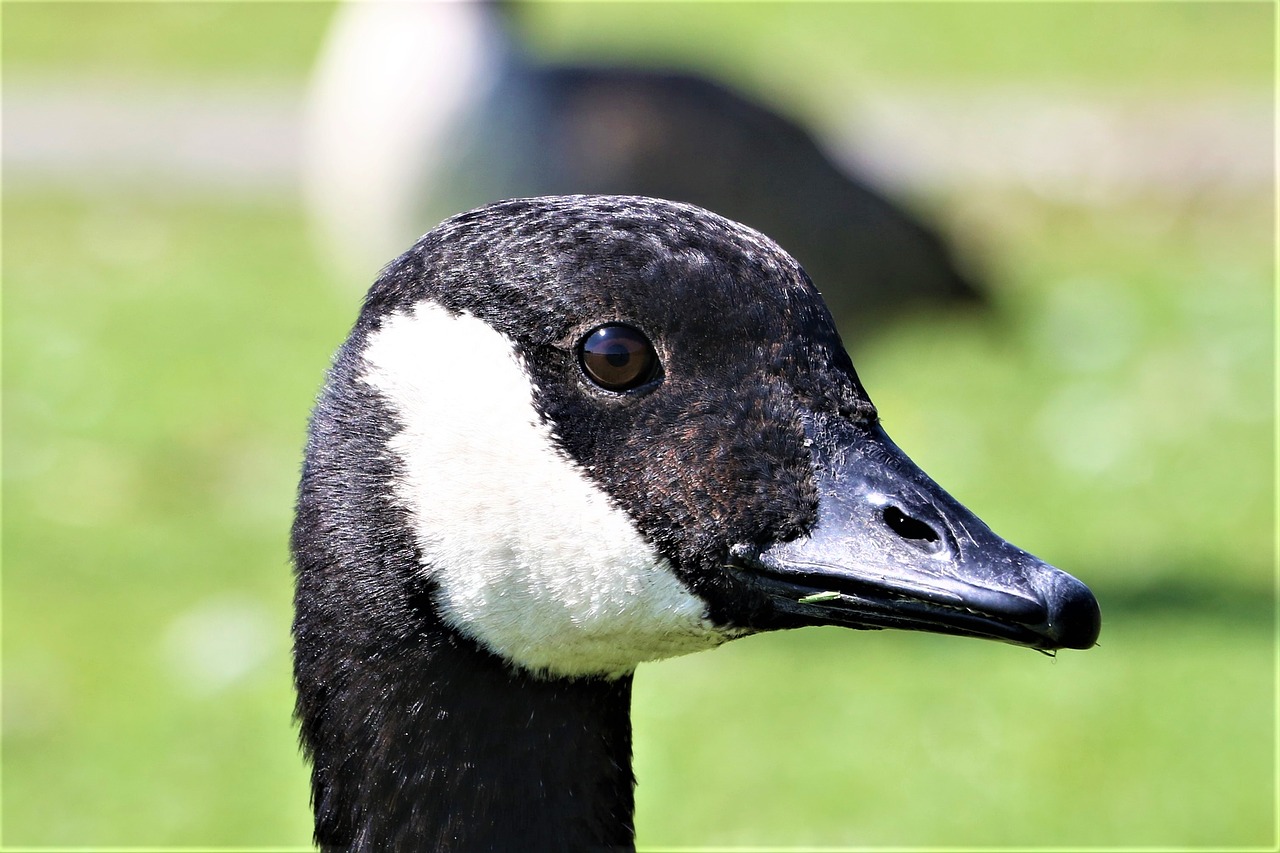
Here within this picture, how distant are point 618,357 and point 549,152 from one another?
435 centimetres

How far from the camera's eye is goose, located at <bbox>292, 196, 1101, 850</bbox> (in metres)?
1.83

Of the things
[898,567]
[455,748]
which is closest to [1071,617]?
[898,567]

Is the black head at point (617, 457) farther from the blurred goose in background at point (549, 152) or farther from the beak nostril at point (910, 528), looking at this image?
the blurred goose in background at point (549, 152)

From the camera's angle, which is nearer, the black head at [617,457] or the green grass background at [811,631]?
the black head at [617,457]

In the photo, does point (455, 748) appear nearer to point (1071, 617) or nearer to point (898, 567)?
point (898, 567)

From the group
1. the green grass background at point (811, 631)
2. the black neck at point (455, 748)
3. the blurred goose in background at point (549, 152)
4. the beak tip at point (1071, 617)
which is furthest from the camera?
the blurred goose in background at point (549, 152)

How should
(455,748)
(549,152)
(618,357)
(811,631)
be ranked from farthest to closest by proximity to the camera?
(549,152) → (811,631) → (455,748) → (618,357)

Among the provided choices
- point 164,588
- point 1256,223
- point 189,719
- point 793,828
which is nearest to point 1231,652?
point 793,828

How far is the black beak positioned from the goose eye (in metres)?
0.22

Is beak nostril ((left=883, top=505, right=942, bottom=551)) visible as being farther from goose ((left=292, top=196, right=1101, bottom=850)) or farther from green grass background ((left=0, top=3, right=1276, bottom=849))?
green grass background ((left=0, top=3, right=1276, bottom=849))

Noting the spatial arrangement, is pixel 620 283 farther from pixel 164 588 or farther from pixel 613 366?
pixel 164 588

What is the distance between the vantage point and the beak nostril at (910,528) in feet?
5.93

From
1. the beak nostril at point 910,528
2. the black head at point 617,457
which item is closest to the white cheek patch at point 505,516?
the black head at point 617,457

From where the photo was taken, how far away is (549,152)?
6070mm
